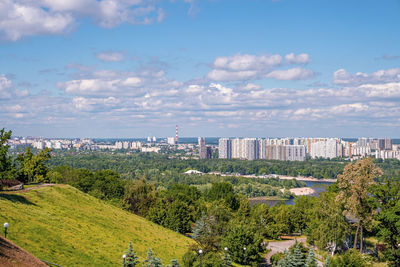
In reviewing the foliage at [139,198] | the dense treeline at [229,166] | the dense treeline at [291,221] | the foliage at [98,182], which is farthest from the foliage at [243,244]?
the dense treeline at [229,166]

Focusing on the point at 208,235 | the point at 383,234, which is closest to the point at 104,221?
the point at 208,235

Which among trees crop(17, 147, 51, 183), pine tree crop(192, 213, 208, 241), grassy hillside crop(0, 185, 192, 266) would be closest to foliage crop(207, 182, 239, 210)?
pine tree crop(192, 213, 208, 241)

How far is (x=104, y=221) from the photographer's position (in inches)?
1080

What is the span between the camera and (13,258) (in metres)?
12.7

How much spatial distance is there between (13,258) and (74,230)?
10792 millimetres

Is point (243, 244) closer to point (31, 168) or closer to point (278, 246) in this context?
point (278, 246)

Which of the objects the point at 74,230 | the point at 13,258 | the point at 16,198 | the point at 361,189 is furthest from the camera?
the point at 361,189

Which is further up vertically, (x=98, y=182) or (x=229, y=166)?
(x=98, y=182)

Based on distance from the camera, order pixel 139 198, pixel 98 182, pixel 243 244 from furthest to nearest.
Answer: pixel 98 182
pixel 139 198
pixel 243 244

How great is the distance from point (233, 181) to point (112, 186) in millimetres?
71658

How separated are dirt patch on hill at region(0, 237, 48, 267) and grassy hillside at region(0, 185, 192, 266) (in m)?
4.52

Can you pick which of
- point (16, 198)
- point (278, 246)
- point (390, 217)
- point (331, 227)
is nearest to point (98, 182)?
point (278, 246)

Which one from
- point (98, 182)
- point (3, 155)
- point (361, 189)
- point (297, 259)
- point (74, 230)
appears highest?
point (3, 155)

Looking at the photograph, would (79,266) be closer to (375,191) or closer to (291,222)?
(375,191)
